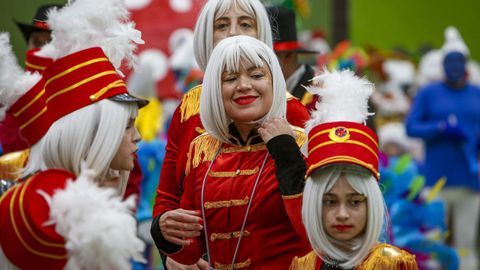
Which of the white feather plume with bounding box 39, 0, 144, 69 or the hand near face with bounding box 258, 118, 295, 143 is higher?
the white feather plume with bounding box 39, 0, 144, 69

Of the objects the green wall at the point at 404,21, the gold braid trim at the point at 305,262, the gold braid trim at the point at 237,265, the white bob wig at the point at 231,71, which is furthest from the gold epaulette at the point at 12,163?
the green wall at the point at 404,21

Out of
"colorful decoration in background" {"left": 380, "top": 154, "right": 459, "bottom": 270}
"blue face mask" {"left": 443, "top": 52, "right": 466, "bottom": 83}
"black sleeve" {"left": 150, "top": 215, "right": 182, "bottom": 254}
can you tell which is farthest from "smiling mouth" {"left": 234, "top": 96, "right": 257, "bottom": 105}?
"blue face mask" {"left": 443, "top": 52, "right": 466, "bottom": 83}

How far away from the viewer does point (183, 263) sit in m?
4.89

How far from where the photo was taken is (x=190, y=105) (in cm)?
523

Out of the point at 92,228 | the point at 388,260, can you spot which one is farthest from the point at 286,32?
the point at 92,228

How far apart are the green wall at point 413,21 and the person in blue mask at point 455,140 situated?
6732mm

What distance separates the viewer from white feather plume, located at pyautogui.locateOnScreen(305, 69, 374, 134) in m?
4.66

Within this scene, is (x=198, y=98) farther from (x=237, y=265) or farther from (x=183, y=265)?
(x=237, y=265)

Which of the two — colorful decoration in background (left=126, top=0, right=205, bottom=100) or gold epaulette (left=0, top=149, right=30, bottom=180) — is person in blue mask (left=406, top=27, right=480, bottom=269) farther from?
gold epaulette (left=0, top=149, right=30, bottom=180)

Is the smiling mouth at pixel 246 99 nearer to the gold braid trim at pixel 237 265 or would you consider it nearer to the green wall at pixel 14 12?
the gold braid trim at pixel 237 265

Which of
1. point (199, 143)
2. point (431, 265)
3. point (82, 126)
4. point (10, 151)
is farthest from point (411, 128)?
point (82, 126)

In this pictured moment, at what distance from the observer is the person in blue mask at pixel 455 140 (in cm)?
1133

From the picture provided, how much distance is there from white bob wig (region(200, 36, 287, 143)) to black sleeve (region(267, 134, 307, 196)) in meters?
0.20

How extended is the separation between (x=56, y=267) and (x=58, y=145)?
51 centimetres
